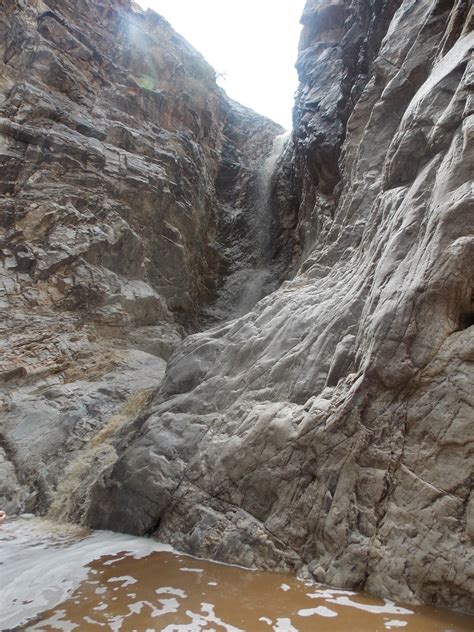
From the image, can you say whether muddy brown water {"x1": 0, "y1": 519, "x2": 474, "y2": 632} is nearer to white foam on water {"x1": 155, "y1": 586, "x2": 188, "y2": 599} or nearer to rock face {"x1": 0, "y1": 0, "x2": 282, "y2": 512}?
white foam on water {"x1": 155, "y1": 586, "x2": 188, "y2": 599}

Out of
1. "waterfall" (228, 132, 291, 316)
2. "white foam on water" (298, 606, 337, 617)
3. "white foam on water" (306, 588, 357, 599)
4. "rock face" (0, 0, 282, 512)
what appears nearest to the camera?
"white foam on water" (298, 606, 337, 617)

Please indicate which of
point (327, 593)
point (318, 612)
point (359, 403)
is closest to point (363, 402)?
point (359, 403)

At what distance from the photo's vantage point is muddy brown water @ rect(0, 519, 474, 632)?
4297 millimetres

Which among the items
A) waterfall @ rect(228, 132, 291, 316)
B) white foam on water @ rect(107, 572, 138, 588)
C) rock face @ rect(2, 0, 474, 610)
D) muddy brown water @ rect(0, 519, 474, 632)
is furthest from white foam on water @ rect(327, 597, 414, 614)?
waterfall @ rect(228, 132, 291, 316)

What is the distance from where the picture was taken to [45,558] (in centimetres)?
664

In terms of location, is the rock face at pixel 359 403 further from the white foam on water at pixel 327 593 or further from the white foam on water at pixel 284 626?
the white foam on water at pixel 284 626

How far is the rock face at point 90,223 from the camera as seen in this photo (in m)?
12.9

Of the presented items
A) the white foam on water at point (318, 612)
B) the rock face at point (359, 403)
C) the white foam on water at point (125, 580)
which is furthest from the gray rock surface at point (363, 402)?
the white foam on water at point (125, 580)

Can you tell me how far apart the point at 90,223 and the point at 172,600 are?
14.5m

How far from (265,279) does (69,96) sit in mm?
11651

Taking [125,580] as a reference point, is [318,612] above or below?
above

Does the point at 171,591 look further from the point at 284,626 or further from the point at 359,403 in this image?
the point at 359,403

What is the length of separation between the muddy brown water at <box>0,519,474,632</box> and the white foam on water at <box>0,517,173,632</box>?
0.02 m

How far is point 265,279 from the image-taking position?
71.7ft
